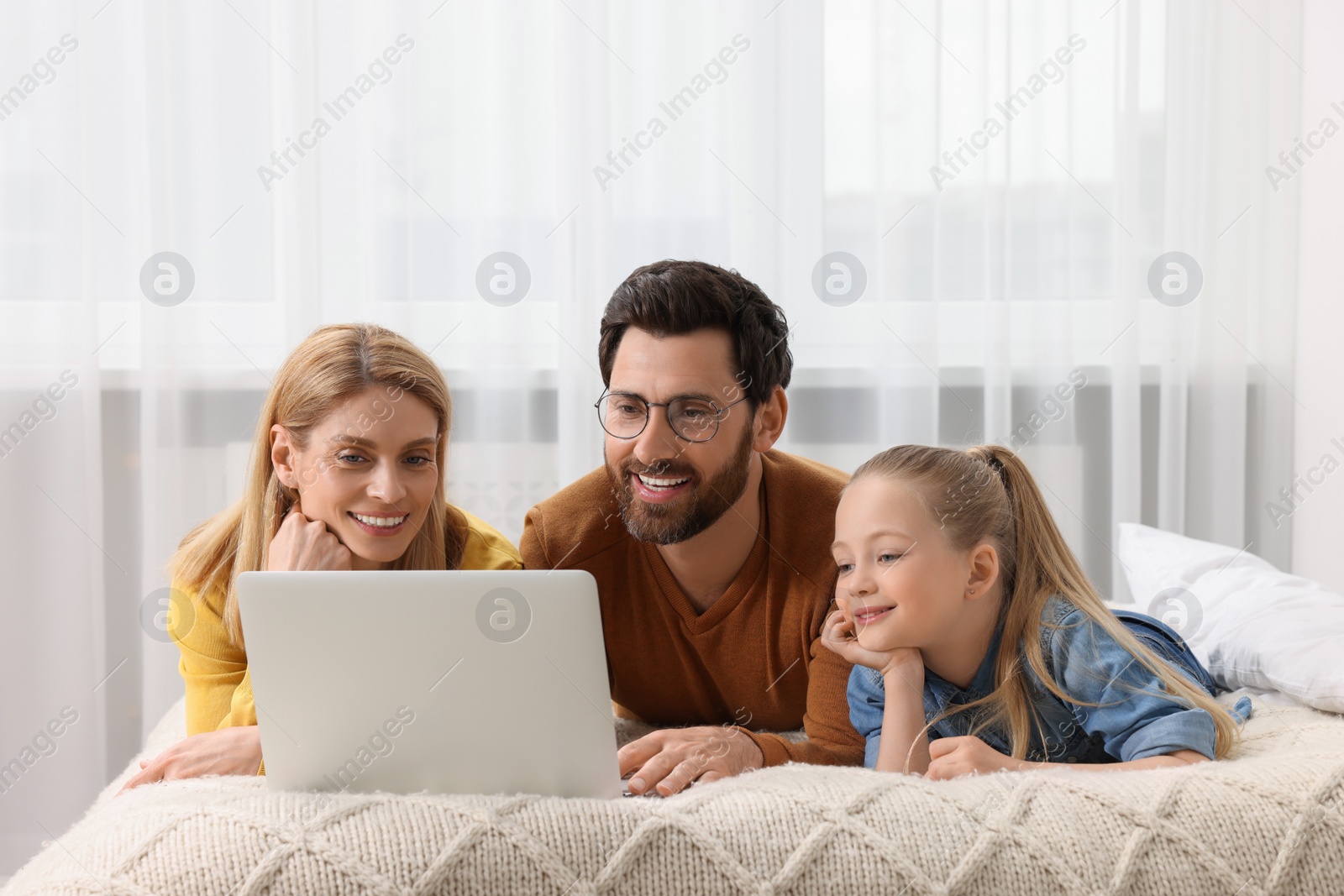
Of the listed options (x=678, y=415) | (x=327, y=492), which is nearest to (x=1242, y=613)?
(x=678, y=415)

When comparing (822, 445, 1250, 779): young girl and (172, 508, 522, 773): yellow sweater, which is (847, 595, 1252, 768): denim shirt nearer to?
(822, 445, 1250, 779): young girl

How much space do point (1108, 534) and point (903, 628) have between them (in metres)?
1.42

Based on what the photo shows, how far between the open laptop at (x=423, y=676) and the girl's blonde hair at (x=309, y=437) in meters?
0.51

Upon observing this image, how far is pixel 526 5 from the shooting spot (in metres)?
2.29

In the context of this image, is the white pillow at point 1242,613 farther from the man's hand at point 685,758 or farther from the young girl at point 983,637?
the man's hand at point 685,758

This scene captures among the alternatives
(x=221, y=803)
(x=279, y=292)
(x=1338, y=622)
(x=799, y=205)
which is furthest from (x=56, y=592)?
(x=1338, y=622)

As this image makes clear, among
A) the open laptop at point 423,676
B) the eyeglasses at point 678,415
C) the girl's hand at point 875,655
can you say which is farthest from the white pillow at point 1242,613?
the open laptop at point 423,676

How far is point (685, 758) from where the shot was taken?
1162mm

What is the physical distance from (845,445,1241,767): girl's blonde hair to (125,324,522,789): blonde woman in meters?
0.66

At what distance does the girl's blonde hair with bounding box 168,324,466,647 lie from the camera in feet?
4.77

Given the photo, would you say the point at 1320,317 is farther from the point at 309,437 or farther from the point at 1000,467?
the point at 309,437

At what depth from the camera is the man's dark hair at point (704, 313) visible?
1463 millimetres

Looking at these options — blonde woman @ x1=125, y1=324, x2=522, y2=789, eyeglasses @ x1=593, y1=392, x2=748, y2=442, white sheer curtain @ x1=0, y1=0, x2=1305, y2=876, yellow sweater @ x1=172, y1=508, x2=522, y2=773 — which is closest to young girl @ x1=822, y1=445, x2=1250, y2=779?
eyeglasses @ x1=593, y1=392, x2=748, y2=442

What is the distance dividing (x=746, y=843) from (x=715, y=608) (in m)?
0.63
